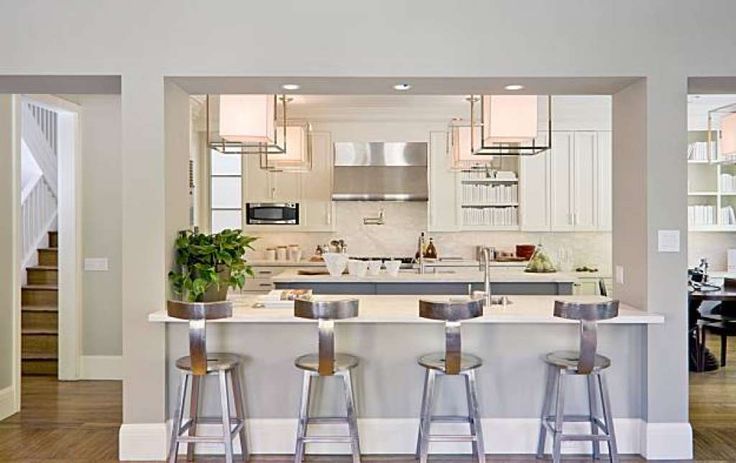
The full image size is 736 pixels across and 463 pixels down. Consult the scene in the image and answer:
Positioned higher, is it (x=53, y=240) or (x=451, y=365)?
(x=53, y=240)

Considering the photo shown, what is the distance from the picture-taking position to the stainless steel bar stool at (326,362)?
11.0 ft

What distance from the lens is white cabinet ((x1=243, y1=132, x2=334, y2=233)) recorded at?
8117 mm

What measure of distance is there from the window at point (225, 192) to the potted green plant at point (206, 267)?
177 inches

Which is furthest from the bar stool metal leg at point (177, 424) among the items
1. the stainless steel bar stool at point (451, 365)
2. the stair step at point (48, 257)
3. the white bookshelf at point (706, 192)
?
the white bookshelf at point (706, 192)

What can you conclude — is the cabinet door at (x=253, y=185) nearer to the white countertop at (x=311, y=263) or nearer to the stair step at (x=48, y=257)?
the white countertop at (x=311, y=263)

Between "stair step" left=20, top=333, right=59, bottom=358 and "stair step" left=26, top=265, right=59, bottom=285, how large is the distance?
78cm

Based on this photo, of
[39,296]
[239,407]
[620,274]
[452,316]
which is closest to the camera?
[452,316]

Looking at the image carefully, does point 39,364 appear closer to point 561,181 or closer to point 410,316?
point 410,316

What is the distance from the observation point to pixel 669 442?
3.80 meters

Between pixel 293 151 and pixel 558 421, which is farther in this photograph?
pixel 293 151

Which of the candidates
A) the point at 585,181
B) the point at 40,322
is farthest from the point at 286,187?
the point at 585,181

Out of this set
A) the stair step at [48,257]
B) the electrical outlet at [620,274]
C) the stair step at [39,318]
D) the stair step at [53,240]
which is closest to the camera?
the electrical outlet at [620,274]

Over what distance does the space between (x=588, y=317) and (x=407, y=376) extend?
1.13 m

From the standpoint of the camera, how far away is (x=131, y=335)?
3.78 metres
